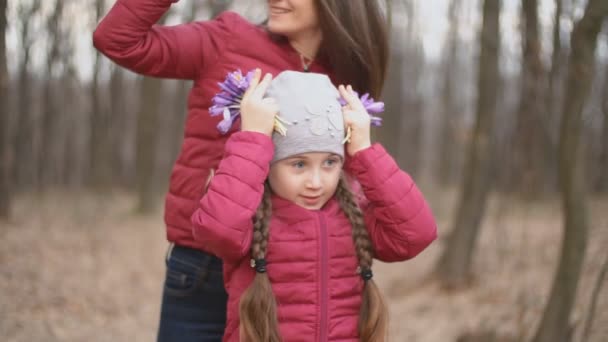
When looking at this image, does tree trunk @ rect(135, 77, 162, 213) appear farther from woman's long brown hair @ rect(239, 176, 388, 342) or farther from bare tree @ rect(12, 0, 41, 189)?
woman's long brown hair @ rect(239, 176, 388, 342)

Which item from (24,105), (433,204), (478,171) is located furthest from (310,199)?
(433,204)

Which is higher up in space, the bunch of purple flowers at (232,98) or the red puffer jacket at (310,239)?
the bunch of purple flowers at (232,98)

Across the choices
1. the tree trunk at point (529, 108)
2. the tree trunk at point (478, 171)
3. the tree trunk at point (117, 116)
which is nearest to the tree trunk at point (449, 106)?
the tree trunk at point (117, 116)

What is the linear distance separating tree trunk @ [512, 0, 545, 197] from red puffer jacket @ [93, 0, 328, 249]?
10.8 ft

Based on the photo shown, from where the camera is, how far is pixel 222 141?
2168mm

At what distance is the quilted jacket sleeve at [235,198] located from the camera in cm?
181

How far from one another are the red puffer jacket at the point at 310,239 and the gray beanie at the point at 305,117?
0.08 metres

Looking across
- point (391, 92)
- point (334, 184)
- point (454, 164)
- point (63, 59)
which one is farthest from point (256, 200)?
point (454, 164)

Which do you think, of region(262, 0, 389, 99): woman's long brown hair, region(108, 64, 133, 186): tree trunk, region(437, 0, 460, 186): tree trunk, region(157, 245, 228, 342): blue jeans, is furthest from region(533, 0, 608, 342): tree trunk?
region(437, 0, 460, 186): tree trunk

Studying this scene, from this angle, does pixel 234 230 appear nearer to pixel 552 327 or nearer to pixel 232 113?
pixel 232 113

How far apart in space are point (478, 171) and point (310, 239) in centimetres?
541

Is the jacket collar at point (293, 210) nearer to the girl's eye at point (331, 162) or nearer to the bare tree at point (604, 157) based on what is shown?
the girl's eye at point (331, 162)

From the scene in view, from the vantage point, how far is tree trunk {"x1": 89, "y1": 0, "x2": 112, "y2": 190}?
11141mm

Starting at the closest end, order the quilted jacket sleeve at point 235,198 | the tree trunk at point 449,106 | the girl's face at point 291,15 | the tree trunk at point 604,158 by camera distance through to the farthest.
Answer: the quilted jacket sleeve at point 235,198 < the girl's face at point 291,15 < the tree trunk at point 604,158 < the tree trunk at point 449,106
